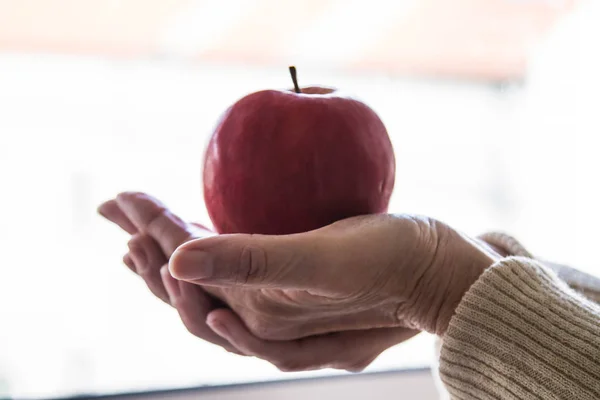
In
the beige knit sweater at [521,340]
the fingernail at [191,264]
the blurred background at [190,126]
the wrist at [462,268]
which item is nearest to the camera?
the fingernail at [191,264]

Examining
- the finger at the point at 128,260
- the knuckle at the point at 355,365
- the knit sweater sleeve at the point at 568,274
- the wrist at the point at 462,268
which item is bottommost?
the knuckle at the point at 355,365

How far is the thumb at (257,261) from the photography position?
0.44 meters

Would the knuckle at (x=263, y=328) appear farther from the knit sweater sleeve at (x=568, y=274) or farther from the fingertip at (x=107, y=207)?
the knit sweater sleeve at (x=568, y=274)

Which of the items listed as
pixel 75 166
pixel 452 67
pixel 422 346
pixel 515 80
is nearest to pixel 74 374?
pixel 75 166

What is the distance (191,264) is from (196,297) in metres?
0.28

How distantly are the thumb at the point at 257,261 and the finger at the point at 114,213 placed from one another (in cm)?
28

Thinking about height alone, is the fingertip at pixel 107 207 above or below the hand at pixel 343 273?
above

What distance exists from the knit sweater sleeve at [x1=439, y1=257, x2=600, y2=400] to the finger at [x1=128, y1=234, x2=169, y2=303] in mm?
314

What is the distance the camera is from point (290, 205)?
1.81 ft

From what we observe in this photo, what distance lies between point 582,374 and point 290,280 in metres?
0.26

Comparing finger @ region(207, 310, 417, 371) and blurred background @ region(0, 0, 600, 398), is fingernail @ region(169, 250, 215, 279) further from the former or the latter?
blurred background @ region(0, 0, 600, 398)

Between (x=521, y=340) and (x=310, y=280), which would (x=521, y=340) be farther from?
(x=310, y=280)

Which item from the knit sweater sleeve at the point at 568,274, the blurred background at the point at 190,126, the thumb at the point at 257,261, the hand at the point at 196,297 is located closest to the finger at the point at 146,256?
the hand at the point at 196,297

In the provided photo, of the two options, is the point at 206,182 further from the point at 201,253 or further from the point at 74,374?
the point at 74,374
